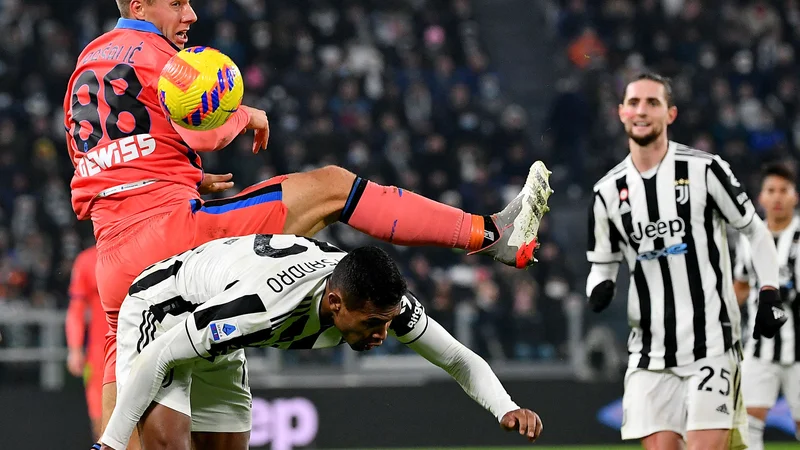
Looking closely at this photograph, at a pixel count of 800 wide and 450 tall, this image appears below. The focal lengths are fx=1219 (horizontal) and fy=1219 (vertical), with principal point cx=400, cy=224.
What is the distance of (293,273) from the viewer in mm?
4414

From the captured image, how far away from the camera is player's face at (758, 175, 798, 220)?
28.8ft

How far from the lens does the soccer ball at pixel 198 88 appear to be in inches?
189

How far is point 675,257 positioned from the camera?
20.5 ft

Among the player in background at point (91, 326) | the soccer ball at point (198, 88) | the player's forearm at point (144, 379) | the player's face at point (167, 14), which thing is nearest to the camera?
the player's forearm at point (144, 379)

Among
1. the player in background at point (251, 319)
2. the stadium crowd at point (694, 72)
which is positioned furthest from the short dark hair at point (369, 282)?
the stadium crowd at point (694, 72)

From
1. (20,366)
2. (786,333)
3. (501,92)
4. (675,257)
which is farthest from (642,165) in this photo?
(501,92)

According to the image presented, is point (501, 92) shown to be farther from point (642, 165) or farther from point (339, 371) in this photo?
point (642, 165)

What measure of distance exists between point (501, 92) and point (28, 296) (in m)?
8.59

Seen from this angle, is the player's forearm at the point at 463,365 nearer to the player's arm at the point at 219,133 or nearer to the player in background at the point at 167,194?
the player in background at the point at 167,194

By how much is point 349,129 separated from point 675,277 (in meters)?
10.3

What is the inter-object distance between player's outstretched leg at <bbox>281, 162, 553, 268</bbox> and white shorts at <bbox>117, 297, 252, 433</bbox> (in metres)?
0.66

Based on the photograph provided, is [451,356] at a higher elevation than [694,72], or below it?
below

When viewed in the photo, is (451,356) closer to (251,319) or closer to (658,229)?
(251,319)

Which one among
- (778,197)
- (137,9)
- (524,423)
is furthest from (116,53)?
(778,197)
